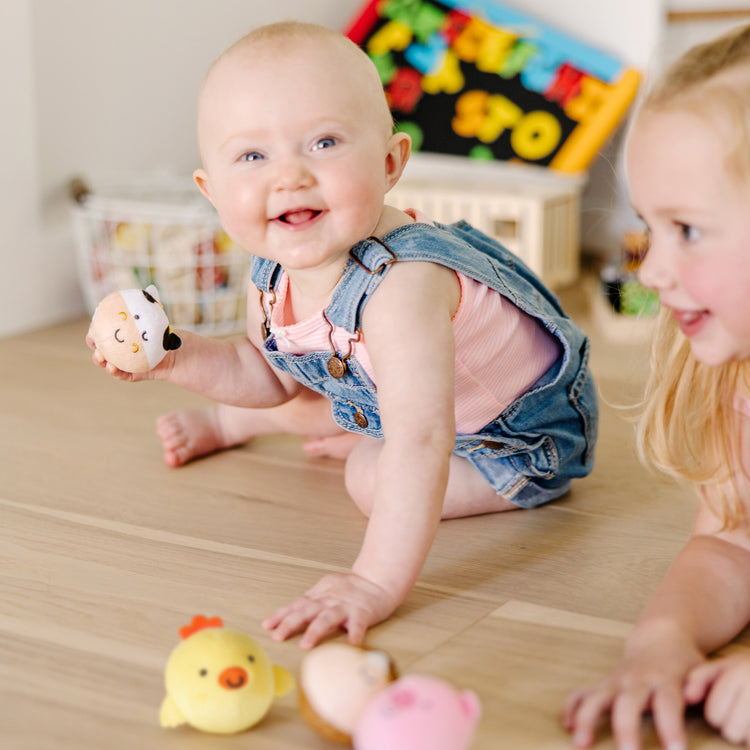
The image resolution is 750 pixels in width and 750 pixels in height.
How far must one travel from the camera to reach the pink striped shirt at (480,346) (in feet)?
2.81

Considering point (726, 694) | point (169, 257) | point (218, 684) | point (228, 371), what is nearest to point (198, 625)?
point (218, 684)

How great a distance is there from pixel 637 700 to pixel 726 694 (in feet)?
0.18

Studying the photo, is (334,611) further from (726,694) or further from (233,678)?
(726,694)

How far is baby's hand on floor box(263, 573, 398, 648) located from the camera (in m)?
0.69

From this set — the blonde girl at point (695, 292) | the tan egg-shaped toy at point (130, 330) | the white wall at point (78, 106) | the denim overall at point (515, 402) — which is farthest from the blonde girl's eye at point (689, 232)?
the white wall at point (78, 106)

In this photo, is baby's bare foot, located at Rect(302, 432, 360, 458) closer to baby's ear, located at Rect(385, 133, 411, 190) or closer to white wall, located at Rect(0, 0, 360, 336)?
baby's ear, located at Rect(385, 133, 411, 190)

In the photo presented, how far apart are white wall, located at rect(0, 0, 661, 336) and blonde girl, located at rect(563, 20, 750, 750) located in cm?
98

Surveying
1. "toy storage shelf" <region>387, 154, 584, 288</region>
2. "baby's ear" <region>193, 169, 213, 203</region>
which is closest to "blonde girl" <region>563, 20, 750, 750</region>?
"baby's ear" <region>193, 169, 213, 203</region>

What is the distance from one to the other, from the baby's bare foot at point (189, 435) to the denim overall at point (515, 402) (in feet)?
0.63

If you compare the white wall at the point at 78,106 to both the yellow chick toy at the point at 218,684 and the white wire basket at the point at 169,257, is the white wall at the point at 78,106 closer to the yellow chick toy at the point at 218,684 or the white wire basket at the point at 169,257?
the white wire basket at the point at 169,257

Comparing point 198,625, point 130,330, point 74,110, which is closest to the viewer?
point 198,625

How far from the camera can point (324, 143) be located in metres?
0.78

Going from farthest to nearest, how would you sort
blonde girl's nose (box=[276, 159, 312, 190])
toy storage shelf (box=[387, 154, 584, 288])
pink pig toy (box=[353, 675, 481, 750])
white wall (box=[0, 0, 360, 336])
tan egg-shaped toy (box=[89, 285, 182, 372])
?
toy storage shelf (box=[387, 154, 584, 288]) < white wall (box=[0, 0, 360, 336]) < tan egg-shaped toy (box=[89, 285, 182, 372]) < blonde girl's nose (box=[276, 159, 312, 190]) < pink pig toy (box=[353, 675, 481, 750])

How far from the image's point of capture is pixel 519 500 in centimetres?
96
